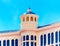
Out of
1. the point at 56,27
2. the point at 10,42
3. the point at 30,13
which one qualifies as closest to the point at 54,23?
the point at 56,27

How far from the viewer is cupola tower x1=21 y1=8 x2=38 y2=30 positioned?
245 feet

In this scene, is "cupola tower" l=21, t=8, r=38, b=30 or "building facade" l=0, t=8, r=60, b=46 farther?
"cupola tower" l=21, t=8, r=38, b=30

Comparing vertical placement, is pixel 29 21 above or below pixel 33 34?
above

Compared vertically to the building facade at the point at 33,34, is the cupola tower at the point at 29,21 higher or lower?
higher

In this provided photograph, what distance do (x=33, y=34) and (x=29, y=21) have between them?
3.12 m

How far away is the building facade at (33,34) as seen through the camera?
233ft

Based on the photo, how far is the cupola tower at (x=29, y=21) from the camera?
74812mm

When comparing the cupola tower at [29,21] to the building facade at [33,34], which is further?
the cupola tower at [29,21]

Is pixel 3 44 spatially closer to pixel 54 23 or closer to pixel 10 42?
pixel 10 42

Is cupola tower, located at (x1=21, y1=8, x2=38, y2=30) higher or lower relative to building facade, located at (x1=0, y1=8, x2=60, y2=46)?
higher

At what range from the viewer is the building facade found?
7112 centimetres

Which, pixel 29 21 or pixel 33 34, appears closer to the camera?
pixel 33 34

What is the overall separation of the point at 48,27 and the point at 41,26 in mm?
3658

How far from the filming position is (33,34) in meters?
74.2
